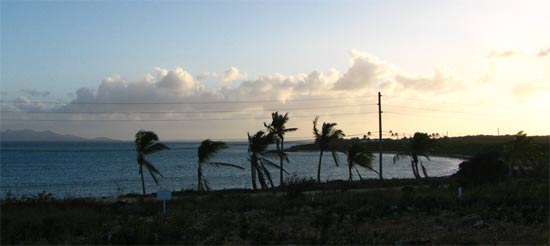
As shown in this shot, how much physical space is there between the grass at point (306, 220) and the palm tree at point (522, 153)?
61.2 feet

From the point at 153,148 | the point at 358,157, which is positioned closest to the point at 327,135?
the point at 358,157

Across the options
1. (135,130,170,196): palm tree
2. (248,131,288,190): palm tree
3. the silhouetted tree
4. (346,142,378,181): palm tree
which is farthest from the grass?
(346,142,378,181): palm tree

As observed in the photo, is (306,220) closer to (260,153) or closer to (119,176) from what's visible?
(260,153)

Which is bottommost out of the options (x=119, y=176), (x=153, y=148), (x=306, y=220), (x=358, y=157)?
(x=119, y=176)

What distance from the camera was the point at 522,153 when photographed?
39344mm

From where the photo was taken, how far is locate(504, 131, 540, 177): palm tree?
39344 millimetres

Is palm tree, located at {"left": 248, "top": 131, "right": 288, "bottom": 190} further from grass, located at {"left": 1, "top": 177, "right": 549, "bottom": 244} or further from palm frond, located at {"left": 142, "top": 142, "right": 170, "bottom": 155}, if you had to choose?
grass, located at {"left": 1, "top": 177, "right": 549, "bottom": 244}

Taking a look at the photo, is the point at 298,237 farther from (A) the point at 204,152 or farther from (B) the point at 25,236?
(A) the point at 204,152

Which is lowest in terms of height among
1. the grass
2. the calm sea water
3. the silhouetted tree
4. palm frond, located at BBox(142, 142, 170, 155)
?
the calm sea water

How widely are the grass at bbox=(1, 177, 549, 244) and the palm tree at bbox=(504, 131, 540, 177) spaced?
61.2ft

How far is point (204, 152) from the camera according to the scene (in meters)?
32.4

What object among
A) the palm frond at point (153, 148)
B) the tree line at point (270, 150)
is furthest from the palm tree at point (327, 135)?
the palm frond at point (153, 148)

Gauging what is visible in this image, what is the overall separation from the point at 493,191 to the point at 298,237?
438 inches

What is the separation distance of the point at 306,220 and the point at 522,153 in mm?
28562
